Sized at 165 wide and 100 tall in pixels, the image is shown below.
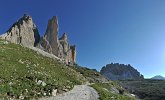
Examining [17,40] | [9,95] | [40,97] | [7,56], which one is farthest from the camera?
[17,40]

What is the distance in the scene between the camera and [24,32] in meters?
180

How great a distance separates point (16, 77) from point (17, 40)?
446ft

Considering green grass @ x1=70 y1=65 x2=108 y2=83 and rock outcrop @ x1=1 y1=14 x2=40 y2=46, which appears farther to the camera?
rock outcrop @ x1=1 y1=14 x2=40 y2=46

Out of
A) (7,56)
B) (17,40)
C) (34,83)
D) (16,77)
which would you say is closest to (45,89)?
(34,83)

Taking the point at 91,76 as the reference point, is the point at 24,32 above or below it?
above

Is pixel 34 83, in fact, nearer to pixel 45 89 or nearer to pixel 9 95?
pixel 45 89

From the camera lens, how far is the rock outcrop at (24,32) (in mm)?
168025

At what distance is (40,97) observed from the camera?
1328 inches

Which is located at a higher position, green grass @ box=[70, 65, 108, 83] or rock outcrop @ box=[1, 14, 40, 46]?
rock outcrop @ box=[1, 14, 40, 46]

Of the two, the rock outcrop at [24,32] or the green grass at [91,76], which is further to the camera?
the rock outcrop at [24,32]

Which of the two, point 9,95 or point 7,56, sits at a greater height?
point 7,56

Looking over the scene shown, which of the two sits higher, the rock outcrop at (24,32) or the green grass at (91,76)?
the rock outcrop at (24,32)

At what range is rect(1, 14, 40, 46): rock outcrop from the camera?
16802 cm

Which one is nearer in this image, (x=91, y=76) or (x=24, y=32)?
(x=91, y=76)
